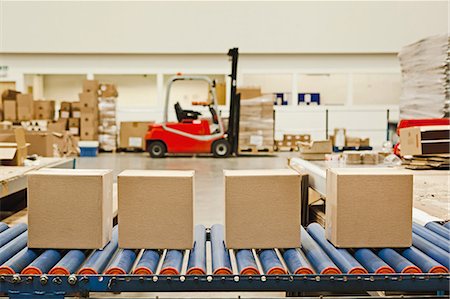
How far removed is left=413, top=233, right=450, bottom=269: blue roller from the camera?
2.41 meters

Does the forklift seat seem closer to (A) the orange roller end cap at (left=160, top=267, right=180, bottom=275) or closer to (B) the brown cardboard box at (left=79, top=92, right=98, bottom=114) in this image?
(B) the brown cardboard box at (left=79, top=92, right=98, bottom=114)

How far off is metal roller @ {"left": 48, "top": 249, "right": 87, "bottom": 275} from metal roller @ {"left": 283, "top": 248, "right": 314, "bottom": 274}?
972 millimetres

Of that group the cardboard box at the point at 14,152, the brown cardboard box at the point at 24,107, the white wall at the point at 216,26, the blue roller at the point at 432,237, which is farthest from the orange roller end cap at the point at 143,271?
the white wall at the point at 216,26

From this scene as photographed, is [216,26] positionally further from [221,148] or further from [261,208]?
[261,208]

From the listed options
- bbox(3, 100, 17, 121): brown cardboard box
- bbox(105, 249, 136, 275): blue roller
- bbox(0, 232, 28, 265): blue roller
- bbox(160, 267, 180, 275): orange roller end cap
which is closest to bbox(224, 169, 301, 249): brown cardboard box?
bbox(160, 267, 180, 275): orange roller end cap

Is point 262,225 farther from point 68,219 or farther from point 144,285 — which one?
point 68,219

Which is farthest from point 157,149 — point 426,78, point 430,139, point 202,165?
point 430,139

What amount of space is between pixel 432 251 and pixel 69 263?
171 centimetres

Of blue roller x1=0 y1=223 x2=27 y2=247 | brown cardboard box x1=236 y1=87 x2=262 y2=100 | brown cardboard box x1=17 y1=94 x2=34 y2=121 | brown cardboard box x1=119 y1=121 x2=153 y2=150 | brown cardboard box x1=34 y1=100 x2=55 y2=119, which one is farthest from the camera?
brown cardboard box x1=119 y1=121 x2=153 y2=150

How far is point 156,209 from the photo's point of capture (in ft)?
8.20

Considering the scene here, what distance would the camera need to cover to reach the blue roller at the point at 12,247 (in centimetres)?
250

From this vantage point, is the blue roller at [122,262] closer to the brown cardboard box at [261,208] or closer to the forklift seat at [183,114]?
the brown cardboard box at [261,208]

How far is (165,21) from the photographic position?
15508mm

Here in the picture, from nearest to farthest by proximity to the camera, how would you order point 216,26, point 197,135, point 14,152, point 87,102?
point 14,152 → point 197,135 → point 87,102 → point 216,26
